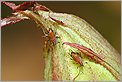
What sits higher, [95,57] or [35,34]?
[95,57]

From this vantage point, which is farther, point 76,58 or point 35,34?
point 35,34

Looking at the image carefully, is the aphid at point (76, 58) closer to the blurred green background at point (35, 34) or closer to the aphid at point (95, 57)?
the aphid at point (95, 57)

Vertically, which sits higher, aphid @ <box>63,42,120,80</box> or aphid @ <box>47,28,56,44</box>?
aphid @ <box>47,28,56,44</box>

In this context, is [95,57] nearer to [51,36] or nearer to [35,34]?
[51,36]

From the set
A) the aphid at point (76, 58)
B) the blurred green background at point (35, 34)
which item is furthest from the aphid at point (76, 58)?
the blurred green background at point (35, 34)

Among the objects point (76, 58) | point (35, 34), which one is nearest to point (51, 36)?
point (76, 58)

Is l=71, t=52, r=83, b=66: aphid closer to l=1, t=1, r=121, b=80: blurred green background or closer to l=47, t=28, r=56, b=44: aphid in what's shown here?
l=47, t=28, r=56, b=44: aphid

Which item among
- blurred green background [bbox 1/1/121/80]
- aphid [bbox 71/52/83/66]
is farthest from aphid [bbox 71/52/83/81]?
blurred green background [bbox 1/1/121/80]

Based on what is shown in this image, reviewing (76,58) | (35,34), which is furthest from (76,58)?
(35,34)
